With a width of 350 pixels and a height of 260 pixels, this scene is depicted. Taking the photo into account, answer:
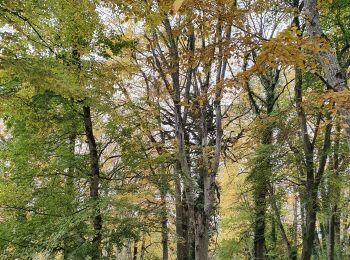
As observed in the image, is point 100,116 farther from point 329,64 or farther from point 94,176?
point 329,64

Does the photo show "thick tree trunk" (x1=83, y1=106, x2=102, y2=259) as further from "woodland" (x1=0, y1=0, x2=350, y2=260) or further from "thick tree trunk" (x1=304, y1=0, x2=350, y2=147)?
"thick tree trunk" (x1=304, y1=0, x2=350, y2=147)

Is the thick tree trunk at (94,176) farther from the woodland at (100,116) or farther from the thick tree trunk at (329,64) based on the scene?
the thick tree trunk at (329,64)

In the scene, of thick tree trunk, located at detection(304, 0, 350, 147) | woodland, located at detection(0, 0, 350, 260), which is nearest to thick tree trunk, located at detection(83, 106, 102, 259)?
woodland, located at detection(0, 0, 350, 260)

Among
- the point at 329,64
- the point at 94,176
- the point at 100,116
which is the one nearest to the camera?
the point at 329,64

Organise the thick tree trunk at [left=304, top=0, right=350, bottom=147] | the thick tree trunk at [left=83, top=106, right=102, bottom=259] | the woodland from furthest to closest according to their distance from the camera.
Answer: the thick tree trunk at [left=83, top=106, right=102, bottom=259] → the woodland → the thick tree trunk at [left=304, top=0, right=350, bottom=147]

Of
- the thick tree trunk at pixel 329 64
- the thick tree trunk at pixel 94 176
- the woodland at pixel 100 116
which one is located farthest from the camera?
the thick tree trunk at pixel 94 176

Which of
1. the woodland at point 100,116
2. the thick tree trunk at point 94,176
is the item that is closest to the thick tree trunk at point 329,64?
the woodland at point 100,116

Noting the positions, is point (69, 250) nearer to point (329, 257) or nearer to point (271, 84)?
point (271, 84)

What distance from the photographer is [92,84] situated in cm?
621

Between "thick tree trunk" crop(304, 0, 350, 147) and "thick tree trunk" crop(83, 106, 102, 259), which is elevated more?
"thick tree trunk" crop(304, 0, 350, 147)

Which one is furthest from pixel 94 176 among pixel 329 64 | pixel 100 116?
pixel 329 64

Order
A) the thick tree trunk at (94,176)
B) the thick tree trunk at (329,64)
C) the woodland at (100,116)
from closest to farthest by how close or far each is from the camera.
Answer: the thick tree trunk at (329,64) → the woodland at (100,116) → the thick tree trunk at (94,176)

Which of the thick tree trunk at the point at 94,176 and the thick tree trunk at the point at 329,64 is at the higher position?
the thick tree trunk at the point at 329,64

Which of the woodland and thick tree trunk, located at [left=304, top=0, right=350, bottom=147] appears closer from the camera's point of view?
thick tree trunk, located at [left=304, top=0, right=350, bottom=147]
